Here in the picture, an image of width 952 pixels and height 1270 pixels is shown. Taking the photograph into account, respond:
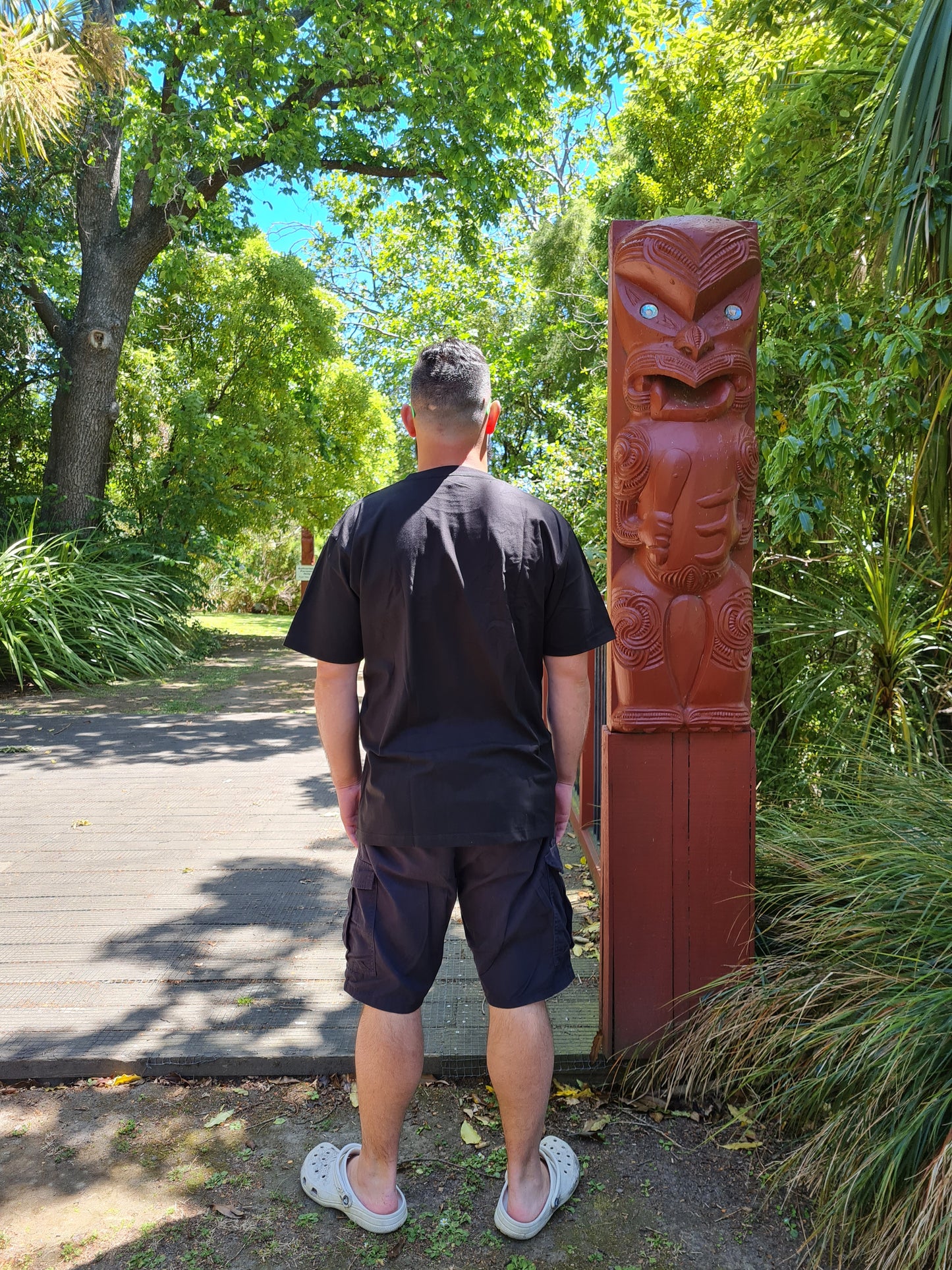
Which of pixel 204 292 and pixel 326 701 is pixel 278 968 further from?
pixel 204 292

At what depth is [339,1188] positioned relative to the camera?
217 cm

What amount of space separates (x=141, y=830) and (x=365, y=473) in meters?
11.7

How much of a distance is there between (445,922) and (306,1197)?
801 millimetres

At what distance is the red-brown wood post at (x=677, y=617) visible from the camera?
248cm

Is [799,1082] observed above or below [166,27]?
below

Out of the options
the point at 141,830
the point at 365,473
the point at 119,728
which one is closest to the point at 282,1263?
the point at 141,830

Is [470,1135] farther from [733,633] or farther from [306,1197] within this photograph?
[733,633]

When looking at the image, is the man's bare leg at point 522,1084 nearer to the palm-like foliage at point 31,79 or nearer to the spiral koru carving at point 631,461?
the spiral koru carving at point 631,461

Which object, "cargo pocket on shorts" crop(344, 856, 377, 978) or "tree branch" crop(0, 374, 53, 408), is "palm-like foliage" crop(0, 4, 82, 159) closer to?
"tree branch" crop(0, 374, 53, 408)

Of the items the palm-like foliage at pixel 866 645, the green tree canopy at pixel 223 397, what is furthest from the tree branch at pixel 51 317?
the palm-like foliage at pixel 866 645

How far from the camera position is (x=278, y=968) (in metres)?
3.30

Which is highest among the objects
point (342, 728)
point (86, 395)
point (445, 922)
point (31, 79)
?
point (31, 79)

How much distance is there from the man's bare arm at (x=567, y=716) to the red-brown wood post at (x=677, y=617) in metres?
0.46

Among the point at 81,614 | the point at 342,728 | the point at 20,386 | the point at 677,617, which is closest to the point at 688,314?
the point at 677,617
